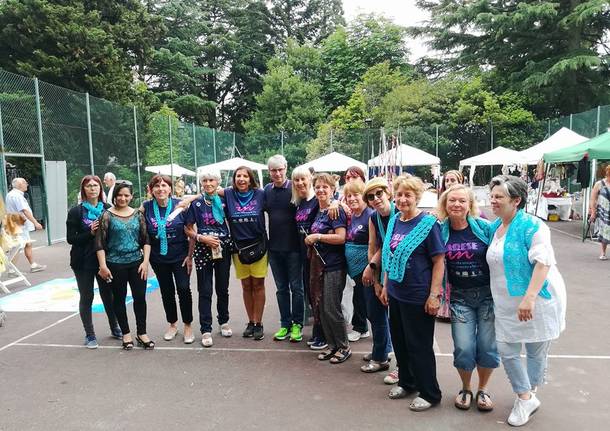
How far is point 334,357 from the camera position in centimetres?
427

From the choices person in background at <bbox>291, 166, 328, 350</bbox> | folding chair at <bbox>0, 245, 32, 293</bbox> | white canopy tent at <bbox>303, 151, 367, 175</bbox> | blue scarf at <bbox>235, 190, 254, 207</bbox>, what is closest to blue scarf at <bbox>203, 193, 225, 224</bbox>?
blue scarf at <bbox>235, 190, 254, 207</bbox>

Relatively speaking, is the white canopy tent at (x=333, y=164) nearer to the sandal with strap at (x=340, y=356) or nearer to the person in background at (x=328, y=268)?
the person in background at (x=328, y=268)

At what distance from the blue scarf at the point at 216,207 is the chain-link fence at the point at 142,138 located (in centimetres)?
483

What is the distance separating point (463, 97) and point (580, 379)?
2368cm

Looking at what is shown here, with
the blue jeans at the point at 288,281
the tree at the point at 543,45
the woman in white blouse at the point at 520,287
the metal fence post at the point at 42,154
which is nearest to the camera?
the woman in white blouse at the point at 520,287

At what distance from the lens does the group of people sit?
3.08m

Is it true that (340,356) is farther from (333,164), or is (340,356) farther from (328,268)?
(333,164)

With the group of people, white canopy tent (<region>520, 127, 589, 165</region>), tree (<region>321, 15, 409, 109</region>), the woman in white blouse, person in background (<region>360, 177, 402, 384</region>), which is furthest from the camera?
tree (<region>321, 15, 409, 109</region>)

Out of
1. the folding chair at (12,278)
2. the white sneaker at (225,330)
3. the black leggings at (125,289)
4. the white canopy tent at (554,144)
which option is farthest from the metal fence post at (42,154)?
the white canopy tent at (554,144)

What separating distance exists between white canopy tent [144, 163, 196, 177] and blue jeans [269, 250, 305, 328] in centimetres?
1210

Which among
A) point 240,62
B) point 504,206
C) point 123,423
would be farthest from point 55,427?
point 240,62

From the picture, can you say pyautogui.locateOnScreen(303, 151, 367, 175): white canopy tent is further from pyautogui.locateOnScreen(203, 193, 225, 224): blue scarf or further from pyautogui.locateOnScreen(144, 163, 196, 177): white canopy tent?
pyautogui.locateOnScreen(203, 193, 225, 224): blue scarf

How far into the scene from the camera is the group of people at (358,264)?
3084 mm

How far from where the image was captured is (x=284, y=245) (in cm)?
463
